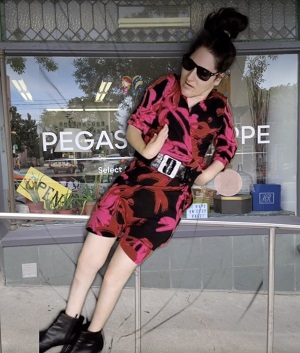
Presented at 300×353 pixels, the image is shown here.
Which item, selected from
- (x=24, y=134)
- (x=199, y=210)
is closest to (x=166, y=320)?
(x=199, y=210)

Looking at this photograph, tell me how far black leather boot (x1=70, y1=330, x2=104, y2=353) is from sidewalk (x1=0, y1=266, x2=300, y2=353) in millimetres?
47

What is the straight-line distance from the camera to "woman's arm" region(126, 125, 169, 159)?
0.73 metres

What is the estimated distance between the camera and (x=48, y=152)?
248 cm

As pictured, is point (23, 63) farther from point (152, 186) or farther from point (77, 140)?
point (152, 186)

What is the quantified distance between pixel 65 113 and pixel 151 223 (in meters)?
1.84

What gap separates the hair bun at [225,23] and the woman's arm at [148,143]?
0.21 meters

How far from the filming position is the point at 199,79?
0.75 metres

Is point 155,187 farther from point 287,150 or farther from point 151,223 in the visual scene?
point 287,150

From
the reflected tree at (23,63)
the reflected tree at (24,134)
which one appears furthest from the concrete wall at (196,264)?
the reflected tree at (23,63)

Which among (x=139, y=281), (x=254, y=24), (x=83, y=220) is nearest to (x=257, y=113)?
(x=254, y=24)

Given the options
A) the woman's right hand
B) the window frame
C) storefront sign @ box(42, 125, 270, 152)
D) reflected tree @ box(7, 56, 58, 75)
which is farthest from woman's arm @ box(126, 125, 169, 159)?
reflected tree @ box(7, 56, 58, 75)

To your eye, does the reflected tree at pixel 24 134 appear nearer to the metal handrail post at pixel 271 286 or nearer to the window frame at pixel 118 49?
the window frame at pixel 118 49

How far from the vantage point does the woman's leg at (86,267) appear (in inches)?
30.3

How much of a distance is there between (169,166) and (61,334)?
0.40 metres
